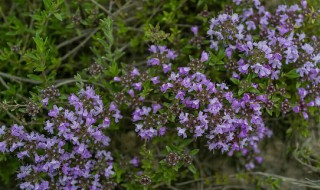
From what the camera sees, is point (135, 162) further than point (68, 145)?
Yes

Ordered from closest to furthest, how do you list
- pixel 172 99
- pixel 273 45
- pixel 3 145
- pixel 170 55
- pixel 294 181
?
pixel 3 145
pixel 172 99
pixel 273 45
pixel 170 55
pixel 294 181

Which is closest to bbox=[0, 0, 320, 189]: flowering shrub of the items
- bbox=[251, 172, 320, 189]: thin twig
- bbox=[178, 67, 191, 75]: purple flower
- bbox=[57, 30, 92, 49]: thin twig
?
bbox=[178, 67, 191, 75]: purple flower

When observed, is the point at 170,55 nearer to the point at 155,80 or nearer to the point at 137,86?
the point at 155,80

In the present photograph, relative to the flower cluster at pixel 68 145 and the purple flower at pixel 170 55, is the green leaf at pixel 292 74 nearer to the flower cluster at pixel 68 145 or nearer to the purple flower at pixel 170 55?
the purple flower at pixel 170 55

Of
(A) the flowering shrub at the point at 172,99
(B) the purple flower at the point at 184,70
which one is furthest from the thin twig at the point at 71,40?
(B) the purple flower at the point at 184,70

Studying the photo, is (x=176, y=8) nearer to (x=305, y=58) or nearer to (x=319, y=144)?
(x=305, y=58)

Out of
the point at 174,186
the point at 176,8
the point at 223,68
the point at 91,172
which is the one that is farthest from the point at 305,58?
the point at 91,172

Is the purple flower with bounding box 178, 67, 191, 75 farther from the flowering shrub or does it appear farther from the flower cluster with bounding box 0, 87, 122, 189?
the flower cluster with bounding box 0, 87, 122, 189

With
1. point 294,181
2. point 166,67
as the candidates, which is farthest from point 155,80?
point 294,181

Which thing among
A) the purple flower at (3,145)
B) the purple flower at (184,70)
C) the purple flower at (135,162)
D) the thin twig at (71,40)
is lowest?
the purple flower at (135,162)
